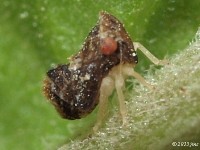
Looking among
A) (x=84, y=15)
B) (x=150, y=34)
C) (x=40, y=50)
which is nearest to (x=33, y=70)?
(x=40, y=50)

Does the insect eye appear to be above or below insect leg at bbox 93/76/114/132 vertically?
above

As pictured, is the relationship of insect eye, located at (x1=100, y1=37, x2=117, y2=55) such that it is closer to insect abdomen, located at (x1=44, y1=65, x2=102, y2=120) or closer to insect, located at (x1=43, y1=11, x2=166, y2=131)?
insect, located at (x1=43, y1=11, x2=166, y2=131)

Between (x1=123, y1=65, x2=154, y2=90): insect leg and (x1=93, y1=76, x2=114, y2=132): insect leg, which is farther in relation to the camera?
(x1=93, y1=76, x2=114, y2=132): insect leg
